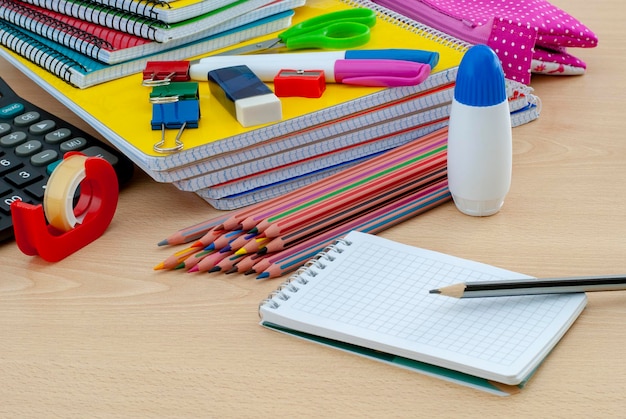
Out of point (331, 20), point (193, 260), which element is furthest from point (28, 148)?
point (331, 20)

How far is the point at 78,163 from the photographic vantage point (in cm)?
68

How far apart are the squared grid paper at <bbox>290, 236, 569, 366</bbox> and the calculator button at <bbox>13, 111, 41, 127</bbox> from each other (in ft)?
1.20

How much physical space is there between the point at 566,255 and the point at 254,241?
0.77ft

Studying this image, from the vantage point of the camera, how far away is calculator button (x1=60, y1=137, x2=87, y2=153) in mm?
777

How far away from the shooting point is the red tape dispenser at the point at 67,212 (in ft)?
2.17

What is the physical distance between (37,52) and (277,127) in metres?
0.33

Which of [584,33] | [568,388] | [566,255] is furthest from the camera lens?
[584,33]

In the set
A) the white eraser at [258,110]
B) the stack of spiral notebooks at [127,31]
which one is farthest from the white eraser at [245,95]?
the stack of spiral notebooks at [127,31]

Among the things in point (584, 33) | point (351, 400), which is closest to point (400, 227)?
point (351, 400)

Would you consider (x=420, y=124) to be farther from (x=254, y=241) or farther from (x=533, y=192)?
(x=254, y=241)

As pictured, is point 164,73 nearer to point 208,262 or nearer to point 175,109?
point 175,109

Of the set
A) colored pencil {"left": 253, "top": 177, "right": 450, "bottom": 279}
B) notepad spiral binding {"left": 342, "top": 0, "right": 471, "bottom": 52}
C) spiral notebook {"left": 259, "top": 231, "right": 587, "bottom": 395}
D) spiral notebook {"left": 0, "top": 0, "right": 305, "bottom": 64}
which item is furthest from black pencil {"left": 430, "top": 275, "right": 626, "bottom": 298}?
spiral notebook {"left": 0, "top": 0, "right": 305, "bottom": 64}

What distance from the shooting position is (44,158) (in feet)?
2.49

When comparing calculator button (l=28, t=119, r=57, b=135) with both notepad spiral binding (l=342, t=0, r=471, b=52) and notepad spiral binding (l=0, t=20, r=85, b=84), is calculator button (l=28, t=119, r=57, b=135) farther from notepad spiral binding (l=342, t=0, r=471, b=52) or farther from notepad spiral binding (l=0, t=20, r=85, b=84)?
notepad spiral binding (l=342, t=0, r=471, b=52)
